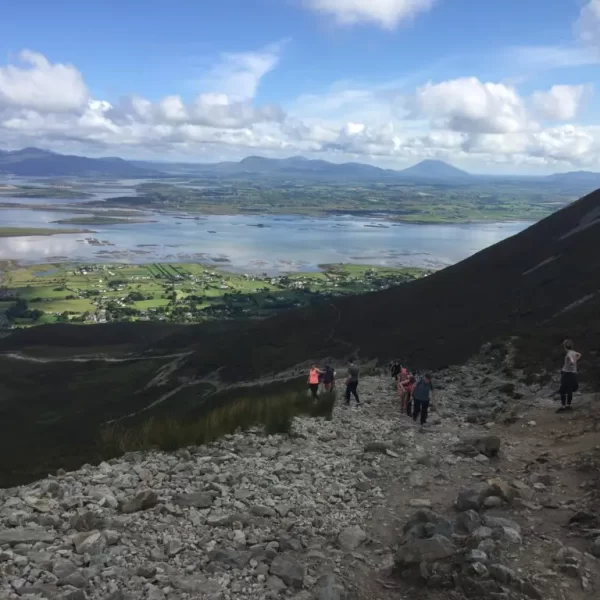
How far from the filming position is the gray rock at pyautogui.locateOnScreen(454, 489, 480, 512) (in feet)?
28.5

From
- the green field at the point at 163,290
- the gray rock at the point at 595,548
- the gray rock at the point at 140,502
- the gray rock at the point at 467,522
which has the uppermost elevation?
the gray rock at the point at 595,548

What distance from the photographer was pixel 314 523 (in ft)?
28.2

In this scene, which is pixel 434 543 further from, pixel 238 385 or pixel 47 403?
pixel 47 403

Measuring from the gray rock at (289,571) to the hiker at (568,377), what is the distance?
1089 centimetres

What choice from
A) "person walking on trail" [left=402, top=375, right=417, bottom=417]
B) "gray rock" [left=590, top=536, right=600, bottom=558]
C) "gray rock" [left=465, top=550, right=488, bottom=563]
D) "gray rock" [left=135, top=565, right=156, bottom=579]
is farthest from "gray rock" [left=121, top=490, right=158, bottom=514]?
"person walking on trail" [left=402, top=375, right=417, bottom=417]

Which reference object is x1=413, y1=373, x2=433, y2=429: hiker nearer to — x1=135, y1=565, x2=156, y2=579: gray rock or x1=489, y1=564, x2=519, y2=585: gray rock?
x1=489, y1=564, x2=519, y2=585: gray rock

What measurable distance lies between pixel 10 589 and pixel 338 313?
60562 mm

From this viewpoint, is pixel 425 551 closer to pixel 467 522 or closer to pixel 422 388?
pixel 467 522

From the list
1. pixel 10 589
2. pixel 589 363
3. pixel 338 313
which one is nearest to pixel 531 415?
pixel 589 363

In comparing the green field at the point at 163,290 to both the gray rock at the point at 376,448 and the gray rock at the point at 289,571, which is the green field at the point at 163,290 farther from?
the gray rock at the point at 289,571

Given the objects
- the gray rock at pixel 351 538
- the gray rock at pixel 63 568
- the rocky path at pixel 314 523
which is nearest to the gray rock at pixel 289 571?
the rocky path at pixel 314 523

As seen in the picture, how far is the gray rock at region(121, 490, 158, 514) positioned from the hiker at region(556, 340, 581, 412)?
11.6 meters

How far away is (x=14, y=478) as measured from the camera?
574 inches

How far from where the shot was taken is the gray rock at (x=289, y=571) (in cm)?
684
